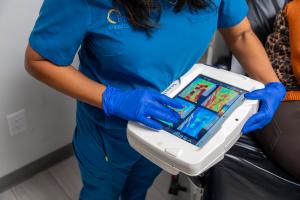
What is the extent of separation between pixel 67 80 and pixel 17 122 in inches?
28.9

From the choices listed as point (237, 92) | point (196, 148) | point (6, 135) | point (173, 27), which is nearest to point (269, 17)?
point (237, 92)

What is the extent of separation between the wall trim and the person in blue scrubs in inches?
27.5

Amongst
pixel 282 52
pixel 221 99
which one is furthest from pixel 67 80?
pixel 282 52

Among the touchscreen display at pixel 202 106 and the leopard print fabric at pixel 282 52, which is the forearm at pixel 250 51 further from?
the leopard print fabric at pixel 282 52

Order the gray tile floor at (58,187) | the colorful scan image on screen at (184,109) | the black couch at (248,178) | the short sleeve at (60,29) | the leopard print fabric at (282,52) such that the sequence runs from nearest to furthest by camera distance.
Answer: the short sleeve at (60,29) < the colorful scan image on screen at (184,109) < the black couch at (248,178) < the leopard print fabric at (282,52) < the gray tile floor at (58,187)

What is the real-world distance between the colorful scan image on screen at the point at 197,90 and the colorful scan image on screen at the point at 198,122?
5cm

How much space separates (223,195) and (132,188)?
1.02ft

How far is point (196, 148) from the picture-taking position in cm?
75

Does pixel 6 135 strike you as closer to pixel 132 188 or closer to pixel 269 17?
pixel 132 188

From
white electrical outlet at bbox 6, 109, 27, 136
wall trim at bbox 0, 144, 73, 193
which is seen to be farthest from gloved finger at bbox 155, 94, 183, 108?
wall trim at bbox 0, 144, 73, 193

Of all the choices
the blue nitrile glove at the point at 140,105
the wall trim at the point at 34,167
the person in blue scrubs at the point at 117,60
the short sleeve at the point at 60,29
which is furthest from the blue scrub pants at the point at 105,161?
the wall trim at the point at 34,167

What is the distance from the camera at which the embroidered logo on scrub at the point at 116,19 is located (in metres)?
0.75

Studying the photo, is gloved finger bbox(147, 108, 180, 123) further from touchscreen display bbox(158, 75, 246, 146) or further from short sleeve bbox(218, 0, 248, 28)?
short sleeve bbox(218, 0, 248, 28)

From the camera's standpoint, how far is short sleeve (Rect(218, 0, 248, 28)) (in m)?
0.95
